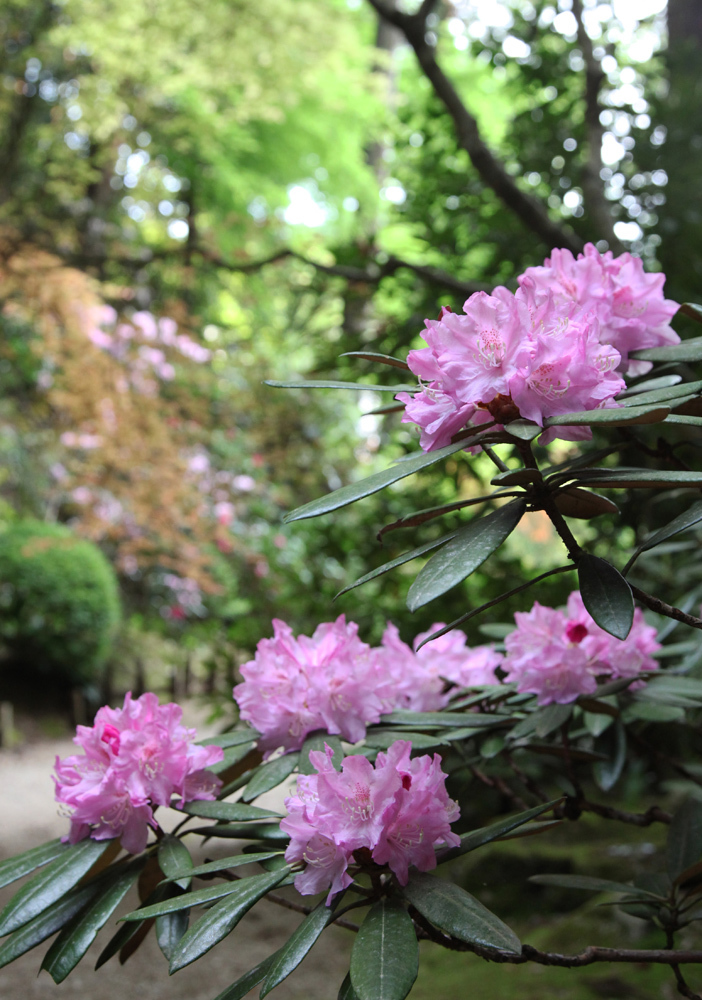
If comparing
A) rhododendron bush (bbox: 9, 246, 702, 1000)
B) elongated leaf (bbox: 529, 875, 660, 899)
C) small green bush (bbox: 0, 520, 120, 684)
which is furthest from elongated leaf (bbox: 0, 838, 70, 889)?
small green bush (bbox: 0, 520, 120, 684)

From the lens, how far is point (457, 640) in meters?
1.01

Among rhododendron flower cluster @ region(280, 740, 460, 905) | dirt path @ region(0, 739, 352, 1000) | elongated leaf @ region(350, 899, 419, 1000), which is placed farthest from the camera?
dirt path @ region(0, 739, 352, 1000)

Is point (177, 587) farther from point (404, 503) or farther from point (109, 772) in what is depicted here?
point (109, 772)

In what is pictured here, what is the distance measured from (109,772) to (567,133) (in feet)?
7.85

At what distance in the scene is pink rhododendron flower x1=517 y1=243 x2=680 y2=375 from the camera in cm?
71

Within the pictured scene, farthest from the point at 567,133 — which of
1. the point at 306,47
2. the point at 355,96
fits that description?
the point at 355,96

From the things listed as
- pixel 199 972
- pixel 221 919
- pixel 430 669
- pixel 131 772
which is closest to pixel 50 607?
pixel 199 972

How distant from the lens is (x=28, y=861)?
698mm

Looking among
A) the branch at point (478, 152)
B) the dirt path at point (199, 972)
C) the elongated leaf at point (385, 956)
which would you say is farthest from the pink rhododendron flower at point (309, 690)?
the dirt path at point (199, 972)

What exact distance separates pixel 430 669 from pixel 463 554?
454 mm

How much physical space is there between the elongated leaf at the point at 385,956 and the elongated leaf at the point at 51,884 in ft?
0.86

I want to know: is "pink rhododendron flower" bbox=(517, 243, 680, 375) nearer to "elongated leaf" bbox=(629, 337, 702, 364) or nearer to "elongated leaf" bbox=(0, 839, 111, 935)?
"elongated leaf" bbox=(629, 337, 702, 364)

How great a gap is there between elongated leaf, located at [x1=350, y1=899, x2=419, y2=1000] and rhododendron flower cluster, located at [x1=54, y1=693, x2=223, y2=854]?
26 cm

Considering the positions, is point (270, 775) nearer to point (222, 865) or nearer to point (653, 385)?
point (222, 865)
